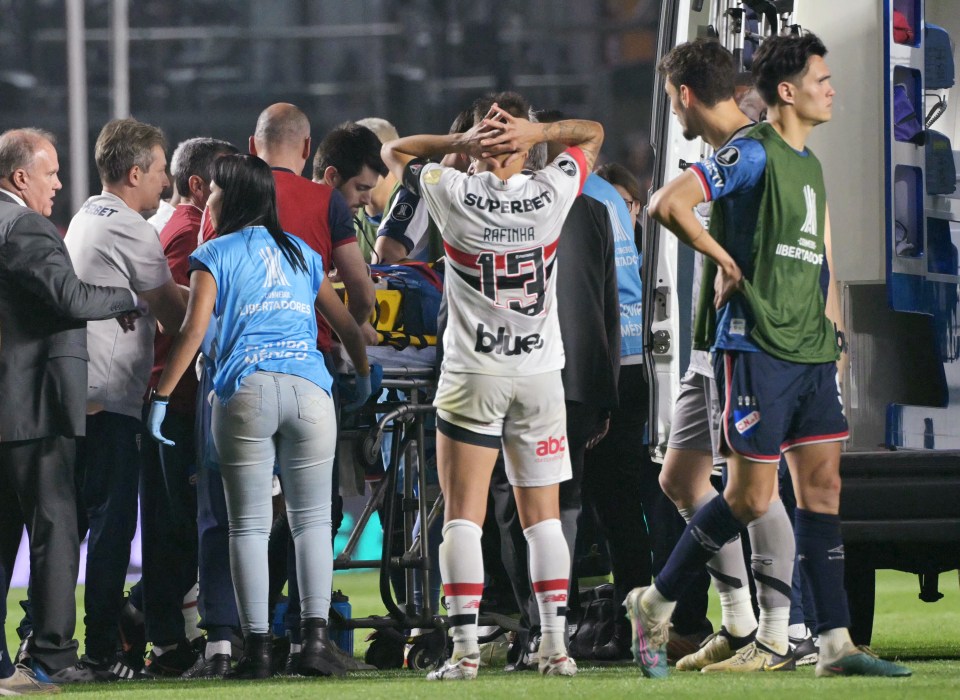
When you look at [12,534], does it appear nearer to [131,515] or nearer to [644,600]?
[131,515]

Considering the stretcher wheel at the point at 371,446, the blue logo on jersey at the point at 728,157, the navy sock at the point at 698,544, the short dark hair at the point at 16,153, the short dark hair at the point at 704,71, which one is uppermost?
the short dark hair at the point at 704,71

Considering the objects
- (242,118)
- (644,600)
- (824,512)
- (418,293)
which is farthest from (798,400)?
(242,118)

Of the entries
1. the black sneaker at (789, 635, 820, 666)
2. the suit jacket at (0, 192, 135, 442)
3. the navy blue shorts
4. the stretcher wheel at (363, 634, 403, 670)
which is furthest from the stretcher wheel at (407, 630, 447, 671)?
the navy blue shorts

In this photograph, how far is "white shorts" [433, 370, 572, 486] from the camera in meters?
5.41

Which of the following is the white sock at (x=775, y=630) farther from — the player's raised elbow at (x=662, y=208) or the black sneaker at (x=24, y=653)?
the black sneaker at (x=24, y=653)

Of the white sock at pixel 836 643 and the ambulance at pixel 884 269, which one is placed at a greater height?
the ambulance at pixel 884 269

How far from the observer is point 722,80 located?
18.2ft

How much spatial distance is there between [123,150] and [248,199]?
28.7 inches

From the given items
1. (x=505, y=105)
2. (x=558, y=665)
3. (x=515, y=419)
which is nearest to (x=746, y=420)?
(x=515, y=419)

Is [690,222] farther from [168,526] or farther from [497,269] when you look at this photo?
[168,526]

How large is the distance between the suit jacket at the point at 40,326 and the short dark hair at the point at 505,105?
1358mm

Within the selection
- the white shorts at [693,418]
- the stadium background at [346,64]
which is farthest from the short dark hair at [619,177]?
the stadium background at [346,64]

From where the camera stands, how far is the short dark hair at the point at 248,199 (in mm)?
5848

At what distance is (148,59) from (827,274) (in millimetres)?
19945
